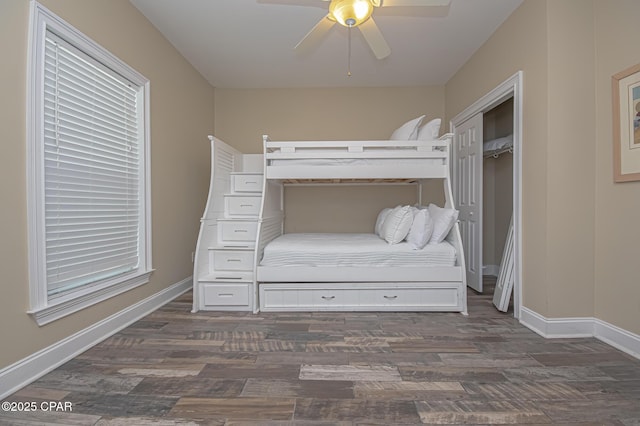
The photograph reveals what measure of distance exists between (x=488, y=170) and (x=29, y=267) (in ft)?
15.2

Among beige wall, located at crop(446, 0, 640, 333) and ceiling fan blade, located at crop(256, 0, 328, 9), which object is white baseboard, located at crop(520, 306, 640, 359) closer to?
beige wall, located at crop(446, 0, 640, 333)

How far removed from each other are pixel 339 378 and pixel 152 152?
7.89 feet

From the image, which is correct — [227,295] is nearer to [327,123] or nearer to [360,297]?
[360,297]

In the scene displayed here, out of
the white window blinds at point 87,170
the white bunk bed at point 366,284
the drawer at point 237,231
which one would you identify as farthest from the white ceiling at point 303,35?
the drawer at point 237,231

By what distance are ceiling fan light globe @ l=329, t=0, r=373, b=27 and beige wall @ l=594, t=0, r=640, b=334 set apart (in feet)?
5.30

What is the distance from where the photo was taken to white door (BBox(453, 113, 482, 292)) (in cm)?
321

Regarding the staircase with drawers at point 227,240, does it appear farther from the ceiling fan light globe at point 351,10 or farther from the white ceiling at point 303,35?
the ceiling fan light globe at point 351,10

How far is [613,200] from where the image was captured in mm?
2064

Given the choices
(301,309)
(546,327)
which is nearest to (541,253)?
(546,327)

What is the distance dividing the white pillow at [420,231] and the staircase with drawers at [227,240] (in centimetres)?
147

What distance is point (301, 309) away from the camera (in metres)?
2.76

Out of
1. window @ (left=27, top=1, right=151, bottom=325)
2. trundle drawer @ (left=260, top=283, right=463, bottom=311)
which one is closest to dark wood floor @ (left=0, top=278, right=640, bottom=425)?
trundle drawer @ (left=260, top=283, right=463, bottom=311)

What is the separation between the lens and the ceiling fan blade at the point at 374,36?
6.84ft

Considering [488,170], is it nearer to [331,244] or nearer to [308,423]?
[331,244]
